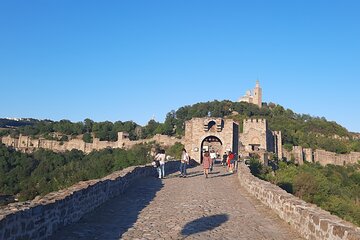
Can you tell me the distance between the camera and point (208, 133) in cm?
2819

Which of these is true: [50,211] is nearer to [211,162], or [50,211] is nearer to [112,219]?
[112,219]

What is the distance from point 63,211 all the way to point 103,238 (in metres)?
0.99

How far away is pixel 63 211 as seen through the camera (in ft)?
22.0

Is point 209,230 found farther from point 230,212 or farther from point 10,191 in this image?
point 10,191

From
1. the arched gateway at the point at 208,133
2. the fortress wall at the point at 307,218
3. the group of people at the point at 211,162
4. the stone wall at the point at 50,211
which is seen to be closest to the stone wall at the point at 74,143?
the arched gateway at the point at 208,133

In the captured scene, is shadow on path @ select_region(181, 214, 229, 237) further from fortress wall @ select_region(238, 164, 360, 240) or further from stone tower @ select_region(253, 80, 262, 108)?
stone tower @ select_region(253, 80, 262, 108)

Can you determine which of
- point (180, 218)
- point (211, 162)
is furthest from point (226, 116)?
point (180, 218)

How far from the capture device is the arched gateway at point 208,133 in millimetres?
27766

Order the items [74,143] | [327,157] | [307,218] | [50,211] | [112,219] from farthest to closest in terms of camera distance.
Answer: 1. [74,143]
2. [327,157]
3. [112,219]
4. [307,218]
5. [50,211]

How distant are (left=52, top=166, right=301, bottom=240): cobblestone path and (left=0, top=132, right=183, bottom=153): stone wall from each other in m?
48.3

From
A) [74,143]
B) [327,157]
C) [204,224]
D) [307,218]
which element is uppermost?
[74,143]

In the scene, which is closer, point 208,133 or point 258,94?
point 208,133

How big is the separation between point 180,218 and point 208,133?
66.6ft

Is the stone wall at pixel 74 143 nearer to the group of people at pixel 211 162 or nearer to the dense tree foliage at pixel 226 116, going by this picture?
the dense tree foliage at pixel 226 116
